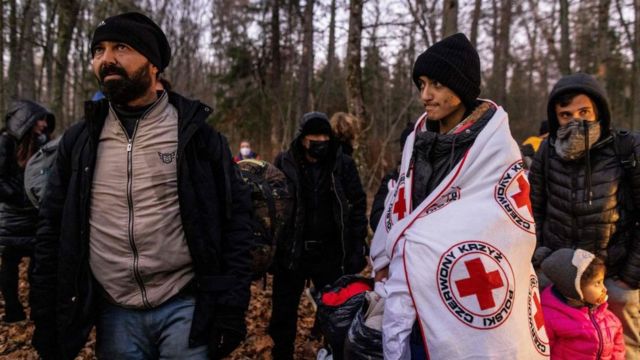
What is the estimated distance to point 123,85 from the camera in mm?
2209

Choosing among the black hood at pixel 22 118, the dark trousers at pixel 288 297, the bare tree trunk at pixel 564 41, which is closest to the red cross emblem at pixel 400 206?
the dark trousers at pixel 288 297

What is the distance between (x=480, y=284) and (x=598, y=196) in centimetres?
155

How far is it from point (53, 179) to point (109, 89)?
0.58m

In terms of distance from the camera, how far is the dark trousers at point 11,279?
4719 millimetres

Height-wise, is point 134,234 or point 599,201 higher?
point 599,201

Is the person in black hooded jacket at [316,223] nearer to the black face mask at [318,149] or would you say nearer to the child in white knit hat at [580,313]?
the black face mask at [318,149]

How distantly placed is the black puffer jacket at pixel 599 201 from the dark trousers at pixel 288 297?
6.02 feet

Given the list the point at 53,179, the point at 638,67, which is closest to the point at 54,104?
the point at 53,179

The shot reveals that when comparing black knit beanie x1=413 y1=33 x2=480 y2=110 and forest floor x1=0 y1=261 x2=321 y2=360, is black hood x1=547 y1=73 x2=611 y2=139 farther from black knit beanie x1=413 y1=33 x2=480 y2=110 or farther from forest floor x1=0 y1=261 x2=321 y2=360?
forest floor x1=0 y1=261 x2=321 y2=360

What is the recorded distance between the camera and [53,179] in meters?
2.33

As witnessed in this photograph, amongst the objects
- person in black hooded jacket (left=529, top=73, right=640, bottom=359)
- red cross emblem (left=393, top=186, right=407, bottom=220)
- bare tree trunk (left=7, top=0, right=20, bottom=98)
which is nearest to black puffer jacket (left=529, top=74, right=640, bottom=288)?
person in black hooded jacket (left=529, top=73, right=640, bottom=359)

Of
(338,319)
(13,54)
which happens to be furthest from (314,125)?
(13,54)

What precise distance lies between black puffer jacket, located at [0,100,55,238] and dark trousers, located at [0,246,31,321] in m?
0.24

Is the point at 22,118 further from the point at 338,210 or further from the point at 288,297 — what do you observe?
the point at 338,210
